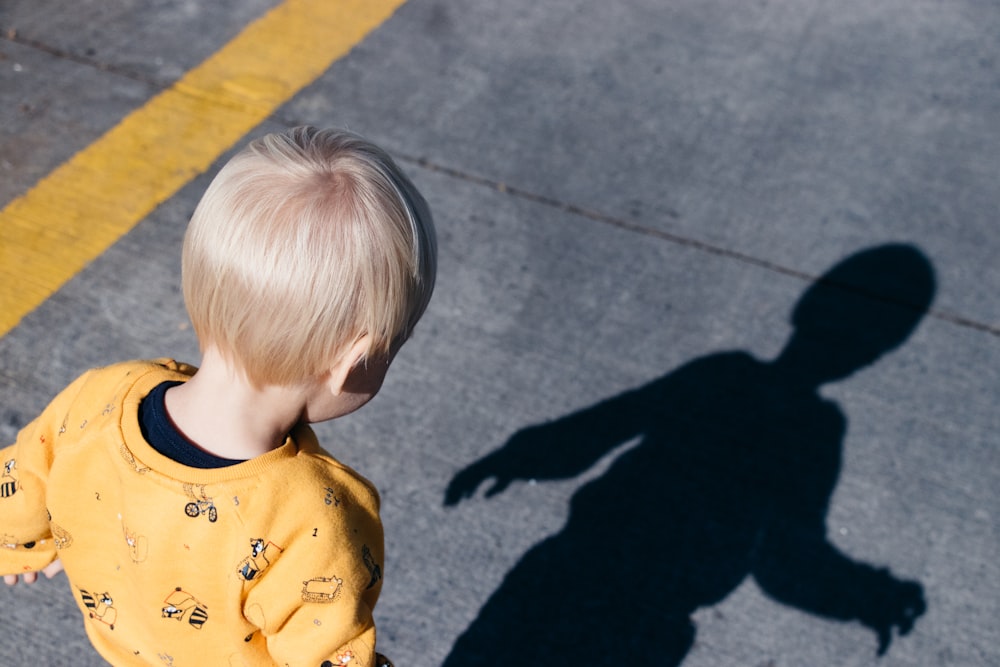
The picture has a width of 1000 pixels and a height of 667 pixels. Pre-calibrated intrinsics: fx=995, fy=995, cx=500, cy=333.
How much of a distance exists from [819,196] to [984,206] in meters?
0.64

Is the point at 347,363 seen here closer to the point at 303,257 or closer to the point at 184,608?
the point at 303,257

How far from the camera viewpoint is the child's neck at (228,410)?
1.48m

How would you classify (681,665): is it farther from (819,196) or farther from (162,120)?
(162,120)

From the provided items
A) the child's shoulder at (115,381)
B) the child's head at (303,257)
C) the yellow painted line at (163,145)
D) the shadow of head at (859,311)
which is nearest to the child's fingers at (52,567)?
the child's shoulder at (115,381)

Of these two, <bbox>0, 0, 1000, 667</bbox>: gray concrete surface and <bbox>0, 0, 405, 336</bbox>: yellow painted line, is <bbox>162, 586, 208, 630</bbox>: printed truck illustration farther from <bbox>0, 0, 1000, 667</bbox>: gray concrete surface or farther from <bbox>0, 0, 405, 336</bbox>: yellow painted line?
<bbox>0, 0, 405, 336</bbox>: yellow painted line

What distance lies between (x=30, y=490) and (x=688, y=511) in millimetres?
1839

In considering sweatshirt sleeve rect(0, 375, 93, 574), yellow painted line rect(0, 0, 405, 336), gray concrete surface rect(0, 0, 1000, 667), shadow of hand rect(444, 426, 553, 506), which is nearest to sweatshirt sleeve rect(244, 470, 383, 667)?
sweatshirt sleeve rect(0, 375, 93, 574)

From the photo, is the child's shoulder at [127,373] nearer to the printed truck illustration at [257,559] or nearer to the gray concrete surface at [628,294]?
the printed truck illustration at [257,559]

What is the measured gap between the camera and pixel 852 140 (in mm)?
4082

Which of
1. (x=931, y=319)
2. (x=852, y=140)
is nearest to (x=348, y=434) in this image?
(x=931, y=319)

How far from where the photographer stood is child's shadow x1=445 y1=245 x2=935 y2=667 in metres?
2.62

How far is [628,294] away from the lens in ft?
11.3

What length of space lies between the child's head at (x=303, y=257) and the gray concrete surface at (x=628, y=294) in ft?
4.49

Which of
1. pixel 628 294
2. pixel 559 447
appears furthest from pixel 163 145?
pixel 559 447
